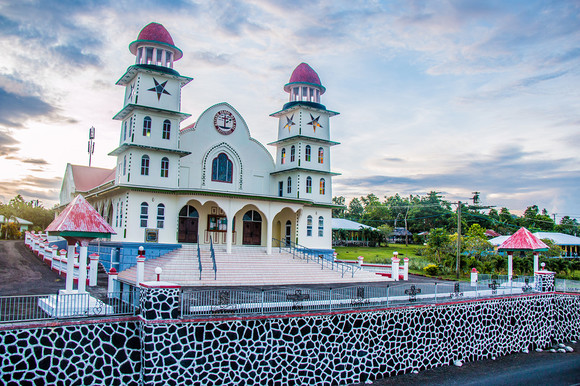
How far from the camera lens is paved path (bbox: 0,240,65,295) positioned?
17891 millimetres

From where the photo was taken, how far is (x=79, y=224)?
1498cm

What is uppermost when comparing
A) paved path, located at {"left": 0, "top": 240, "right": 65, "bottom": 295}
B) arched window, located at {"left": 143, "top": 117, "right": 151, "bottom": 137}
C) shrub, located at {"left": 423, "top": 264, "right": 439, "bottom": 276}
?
arched window, located at {"left": 143, "top": 117, "right": 151, "bottom": 137}

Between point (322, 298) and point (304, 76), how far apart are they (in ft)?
68.8

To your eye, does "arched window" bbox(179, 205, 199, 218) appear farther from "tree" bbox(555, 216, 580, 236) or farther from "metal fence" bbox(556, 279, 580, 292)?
"tree" bbox(555, 216, 580, 236)

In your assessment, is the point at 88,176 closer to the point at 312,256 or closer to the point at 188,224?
the point at 188,224

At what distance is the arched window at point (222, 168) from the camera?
30.0m

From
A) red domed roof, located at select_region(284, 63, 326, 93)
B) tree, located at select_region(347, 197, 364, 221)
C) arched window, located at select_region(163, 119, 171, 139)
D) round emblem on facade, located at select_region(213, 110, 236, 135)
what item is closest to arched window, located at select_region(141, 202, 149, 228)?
arched window, located at select_region(163, 119, 171, 139)

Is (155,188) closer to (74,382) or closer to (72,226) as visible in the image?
(72,226)

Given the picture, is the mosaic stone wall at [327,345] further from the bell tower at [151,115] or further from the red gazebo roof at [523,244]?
the bell tower at [151,115]

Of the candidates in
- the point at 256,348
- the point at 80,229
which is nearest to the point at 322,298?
the point at 256,348

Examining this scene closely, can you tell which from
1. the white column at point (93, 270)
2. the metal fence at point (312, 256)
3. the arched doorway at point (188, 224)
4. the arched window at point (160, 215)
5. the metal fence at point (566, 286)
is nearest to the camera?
the white column at point (93, 270)

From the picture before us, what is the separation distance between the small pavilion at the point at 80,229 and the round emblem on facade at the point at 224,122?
15246 millimetres

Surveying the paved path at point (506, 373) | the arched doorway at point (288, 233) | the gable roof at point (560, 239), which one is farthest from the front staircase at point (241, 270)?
the gable roof at point (560, 239)

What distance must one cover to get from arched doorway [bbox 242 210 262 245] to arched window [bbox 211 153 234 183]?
2618 mm
